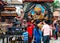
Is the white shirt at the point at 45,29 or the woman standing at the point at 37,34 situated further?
the woman standing at the point at 37,34

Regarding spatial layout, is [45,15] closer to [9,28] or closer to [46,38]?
[9,28]

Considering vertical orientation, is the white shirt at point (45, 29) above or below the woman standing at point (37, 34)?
above

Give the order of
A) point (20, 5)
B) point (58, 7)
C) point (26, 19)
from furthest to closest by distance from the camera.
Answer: point (58, 7) → point (20, 5) → point (26, 19)

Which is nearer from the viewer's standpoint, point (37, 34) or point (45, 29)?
point (45, 29)

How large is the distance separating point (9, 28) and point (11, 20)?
12.7 ft

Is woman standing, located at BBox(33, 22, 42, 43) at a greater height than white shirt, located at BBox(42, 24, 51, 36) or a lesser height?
lesser

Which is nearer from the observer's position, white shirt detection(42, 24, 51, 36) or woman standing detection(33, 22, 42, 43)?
white shirt detection(42, 24, 51, 36)

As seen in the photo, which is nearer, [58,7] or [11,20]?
[11,20]

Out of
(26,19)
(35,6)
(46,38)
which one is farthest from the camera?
(35,6)

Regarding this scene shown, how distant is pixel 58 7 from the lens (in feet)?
69.5

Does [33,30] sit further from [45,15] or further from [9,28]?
[45,15]

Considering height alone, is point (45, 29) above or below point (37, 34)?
above

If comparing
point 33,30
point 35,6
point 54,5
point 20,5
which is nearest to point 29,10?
point 35,6

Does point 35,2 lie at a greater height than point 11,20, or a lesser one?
greater
